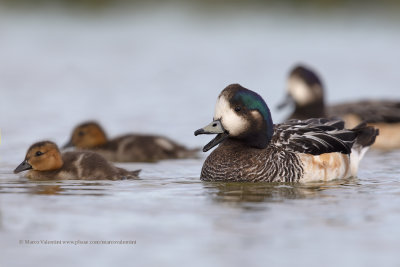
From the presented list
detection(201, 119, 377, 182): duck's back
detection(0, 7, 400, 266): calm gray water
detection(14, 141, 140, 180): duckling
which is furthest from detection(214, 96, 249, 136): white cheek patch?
detection(14, 141, 140, 180): duckling

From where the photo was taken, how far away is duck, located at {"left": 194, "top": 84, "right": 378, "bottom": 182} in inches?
287

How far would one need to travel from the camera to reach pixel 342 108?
36.3 feet

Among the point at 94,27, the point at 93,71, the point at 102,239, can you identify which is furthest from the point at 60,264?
the point at 94,27

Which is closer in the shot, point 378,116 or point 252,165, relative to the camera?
point 252,165

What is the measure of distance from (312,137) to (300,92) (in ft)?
12.5

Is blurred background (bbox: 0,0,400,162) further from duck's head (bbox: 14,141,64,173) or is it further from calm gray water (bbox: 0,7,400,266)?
duck's head (bbox: 14,141,64,173)

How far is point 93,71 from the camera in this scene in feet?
53.1

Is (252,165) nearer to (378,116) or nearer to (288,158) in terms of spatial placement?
(288,158)

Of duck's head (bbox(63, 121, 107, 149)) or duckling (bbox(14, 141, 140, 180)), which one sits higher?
duck's head (bbox(63, 121, 107, 149))

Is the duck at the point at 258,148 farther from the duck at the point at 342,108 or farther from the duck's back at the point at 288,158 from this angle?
the duck at the point at 342,108

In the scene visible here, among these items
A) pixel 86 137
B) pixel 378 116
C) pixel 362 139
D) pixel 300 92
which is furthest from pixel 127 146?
pixel 378 116

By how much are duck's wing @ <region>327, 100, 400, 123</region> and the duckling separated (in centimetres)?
402

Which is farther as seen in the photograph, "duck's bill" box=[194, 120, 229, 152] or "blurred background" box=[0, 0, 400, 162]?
"blurred background" box=[0, 0, 400, 162]

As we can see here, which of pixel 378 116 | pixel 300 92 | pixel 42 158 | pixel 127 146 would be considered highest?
pixel 300 92
